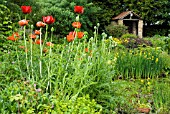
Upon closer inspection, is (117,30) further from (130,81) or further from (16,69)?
(16,69)

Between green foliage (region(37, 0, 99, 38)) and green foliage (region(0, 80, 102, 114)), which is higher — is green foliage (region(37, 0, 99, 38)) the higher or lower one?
the higher one

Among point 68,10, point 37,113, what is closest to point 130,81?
point 37,113

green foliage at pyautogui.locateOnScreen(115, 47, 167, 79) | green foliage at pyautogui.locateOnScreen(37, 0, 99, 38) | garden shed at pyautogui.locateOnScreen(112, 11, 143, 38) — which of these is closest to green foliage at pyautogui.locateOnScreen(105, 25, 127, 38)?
green foliage at pyautogui.locateOnScreen(37, 0, 99, 38)

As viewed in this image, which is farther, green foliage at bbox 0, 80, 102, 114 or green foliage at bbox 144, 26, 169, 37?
green foliage at bbox 144, 26, 169, 37

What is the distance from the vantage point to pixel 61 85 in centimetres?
275

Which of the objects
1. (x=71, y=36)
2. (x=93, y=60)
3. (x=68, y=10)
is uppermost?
(x=68, y=10)

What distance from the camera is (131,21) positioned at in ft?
62.0

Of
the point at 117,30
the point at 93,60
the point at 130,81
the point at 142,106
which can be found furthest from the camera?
the point at 117,30

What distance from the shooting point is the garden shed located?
58.2ft

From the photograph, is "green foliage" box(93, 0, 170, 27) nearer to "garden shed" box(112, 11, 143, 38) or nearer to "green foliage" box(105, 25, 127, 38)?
"garden shed" box(112, 11, 143, 38)

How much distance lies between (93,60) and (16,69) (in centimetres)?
75

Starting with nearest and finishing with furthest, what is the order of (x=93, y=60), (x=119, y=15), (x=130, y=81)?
(x=93, y=60) → (x=130, y=81) → (x=119, y=15)

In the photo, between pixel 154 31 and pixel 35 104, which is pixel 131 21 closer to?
pixel 154 31

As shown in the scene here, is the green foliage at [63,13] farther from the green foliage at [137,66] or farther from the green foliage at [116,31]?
the green foliage at [137,66]
